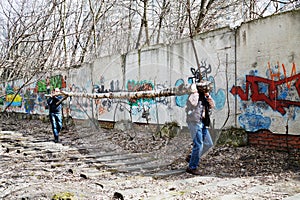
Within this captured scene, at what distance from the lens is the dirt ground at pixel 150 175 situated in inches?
175

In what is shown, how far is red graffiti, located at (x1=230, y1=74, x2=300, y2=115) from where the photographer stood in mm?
6052

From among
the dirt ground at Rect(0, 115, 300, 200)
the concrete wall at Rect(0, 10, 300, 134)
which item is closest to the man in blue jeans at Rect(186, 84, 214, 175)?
the dirt ground at Rect(0, 115, 300, 200)

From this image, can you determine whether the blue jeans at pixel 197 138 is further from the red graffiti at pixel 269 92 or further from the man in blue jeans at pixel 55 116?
the man in blue jeans at pixel 55 116

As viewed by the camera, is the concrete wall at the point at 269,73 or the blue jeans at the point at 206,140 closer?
the blue jeans at the point at 206,140

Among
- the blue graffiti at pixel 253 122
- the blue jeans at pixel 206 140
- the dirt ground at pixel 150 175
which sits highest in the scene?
the blue graffiti at pixel 253 122

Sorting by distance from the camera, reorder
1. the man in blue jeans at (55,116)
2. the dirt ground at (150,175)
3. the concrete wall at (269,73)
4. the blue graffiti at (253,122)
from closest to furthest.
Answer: the dirt ground at (150,175), the concrete wall at (269,73), the blue graffiti at (253,122), the man in blue jeans at (55,116)

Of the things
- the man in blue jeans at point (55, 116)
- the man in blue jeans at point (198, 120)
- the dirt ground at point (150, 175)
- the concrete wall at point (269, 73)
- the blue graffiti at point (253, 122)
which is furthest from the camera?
the man in blue jeans at point (55, 116)

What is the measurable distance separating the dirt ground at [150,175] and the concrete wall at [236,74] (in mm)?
771

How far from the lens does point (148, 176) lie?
217 inches

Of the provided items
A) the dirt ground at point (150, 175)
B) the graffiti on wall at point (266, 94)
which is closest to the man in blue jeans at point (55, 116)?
the dirt ground at point (150, 175)

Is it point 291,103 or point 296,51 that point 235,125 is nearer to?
point 291,103

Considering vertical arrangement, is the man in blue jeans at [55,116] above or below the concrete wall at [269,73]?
below

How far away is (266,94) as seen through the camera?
21.4 feet

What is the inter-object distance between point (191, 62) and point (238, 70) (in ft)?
5.35
